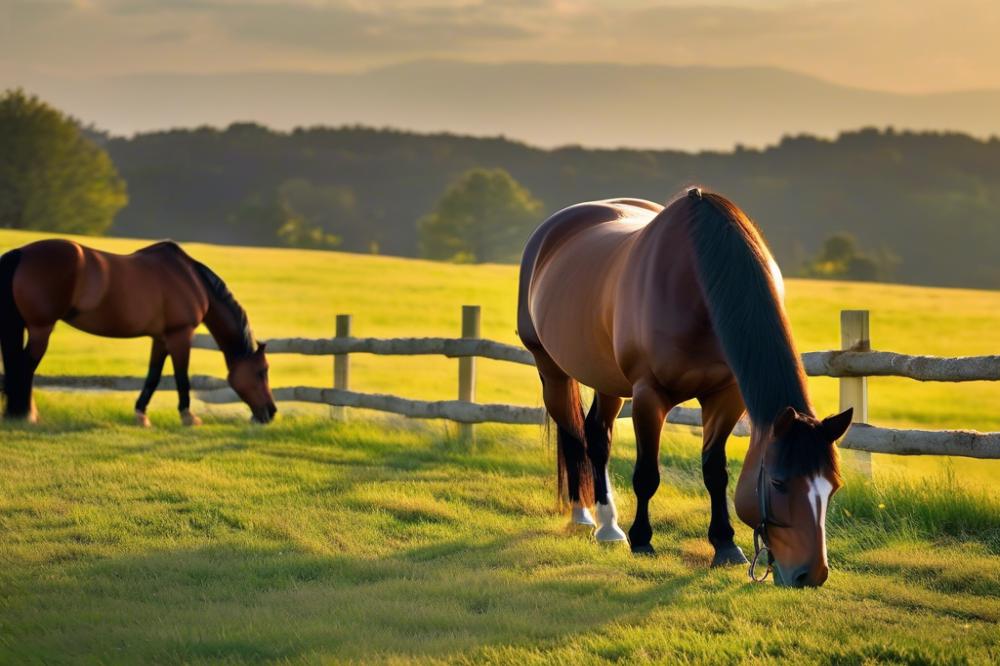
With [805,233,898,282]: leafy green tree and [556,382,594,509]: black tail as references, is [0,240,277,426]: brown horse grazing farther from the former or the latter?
[805,233,898,282]: leafy green tree

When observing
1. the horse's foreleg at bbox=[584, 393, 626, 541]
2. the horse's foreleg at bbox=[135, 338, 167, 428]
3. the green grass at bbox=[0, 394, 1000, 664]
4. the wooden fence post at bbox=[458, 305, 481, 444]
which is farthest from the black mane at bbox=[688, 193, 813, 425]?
the horse's foreleg at bbox=[135, 338, 167, 428]

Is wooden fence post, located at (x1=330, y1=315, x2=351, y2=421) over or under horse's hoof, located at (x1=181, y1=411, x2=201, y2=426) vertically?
over

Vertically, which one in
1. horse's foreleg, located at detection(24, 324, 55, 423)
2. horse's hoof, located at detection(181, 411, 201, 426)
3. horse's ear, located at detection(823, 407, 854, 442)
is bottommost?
horse's hoof, located at detection(181, 411, 201, 426)

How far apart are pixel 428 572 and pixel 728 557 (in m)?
1.58

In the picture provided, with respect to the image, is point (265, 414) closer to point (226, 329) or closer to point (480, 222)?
point (226, 329)

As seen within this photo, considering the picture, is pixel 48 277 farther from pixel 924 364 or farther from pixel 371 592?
pixel 924 364

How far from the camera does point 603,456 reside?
23.7 ft

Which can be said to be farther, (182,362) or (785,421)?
(182,362)

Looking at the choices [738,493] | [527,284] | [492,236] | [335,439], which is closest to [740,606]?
[738,493]

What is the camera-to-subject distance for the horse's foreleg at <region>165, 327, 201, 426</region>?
40.8 ft

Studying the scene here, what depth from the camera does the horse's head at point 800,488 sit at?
452 centimetres

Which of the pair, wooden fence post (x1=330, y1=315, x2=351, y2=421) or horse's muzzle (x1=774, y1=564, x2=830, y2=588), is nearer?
Answer: horse's muzzle (x1=774, y1=564, x2=830, y2=588)

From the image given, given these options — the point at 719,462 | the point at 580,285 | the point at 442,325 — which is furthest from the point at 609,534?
the point at 442,325

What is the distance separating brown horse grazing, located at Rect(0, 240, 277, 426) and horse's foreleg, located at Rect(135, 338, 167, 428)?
13 mm
